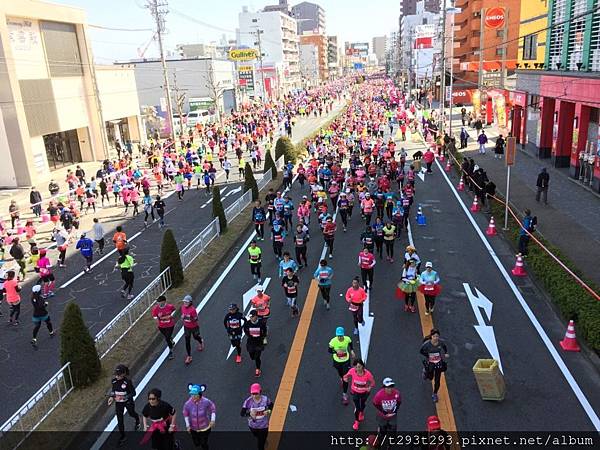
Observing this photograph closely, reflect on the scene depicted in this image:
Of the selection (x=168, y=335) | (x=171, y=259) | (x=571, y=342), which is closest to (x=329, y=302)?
(x=168, y=335)

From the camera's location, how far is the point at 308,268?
675 inches

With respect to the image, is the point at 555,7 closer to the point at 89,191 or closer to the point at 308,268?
the point at 308,268

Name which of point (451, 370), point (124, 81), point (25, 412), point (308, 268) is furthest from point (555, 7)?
point (124, 81)

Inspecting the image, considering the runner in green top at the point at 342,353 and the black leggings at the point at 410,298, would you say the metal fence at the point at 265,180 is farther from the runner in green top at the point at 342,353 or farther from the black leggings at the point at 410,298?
the runner in green top at the point at 342,353

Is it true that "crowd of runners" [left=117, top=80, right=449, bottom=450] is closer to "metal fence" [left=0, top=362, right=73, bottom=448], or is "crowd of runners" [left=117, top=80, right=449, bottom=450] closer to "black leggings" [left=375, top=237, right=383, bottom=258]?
"black leggings" [left=375, top=237, right=383, bottom=258]

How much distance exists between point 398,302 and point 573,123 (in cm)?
2148

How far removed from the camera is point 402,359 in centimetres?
1138

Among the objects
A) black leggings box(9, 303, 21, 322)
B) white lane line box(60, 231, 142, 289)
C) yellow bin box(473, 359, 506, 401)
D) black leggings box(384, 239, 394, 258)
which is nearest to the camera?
yellow bin box(473, 359, 506, 401)

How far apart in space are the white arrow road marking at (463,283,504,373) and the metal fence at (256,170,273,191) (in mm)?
17269

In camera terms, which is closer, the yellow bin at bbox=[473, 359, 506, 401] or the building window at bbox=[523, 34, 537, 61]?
the yellow bin at bbox=[473, 359, 506, 401]

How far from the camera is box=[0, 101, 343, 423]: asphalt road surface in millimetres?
11633

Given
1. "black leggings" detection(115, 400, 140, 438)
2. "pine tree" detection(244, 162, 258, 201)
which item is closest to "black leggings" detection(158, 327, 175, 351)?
Result: "black leggings" detection(115, 400, 140, 438)

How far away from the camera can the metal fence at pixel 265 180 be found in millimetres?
30580

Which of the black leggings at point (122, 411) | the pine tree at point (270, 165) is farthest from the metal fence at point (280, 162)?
the black leggings at point (122, 411)
